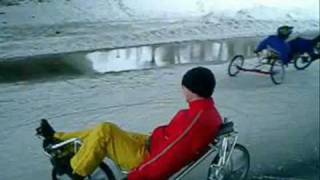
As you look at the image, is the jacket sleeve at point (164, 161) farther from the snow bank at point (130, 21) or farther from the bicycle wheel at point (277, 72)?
the snow bank at point (130, 21)

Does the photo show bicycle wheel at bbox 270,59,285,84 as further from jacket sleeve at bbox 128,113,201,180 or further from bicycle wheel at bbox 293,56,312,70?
jacket sleeve at bbox 128,113,201,180

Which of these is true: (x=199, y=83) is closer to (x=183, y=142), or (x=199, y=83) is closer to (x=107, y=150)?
(x=183, y=142)

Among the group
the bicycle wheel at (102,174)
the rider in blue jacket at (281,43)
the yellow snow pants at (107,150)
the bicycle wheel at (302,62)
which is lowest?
the bicycle wheel at (302,62)

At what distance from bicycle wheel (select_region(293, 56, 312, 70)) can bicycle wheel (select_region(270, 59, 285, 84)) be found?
590 mm

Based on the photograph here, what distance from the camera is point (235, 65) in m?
7.18

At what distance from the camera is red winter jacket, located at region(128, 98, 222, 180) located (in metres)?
3.08

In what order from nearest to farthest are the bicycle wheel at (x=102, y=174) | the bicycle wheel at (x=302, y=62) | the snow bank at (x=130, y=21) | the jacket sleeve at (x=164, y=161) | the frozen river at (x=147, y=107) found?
the jacket sleeve at (x=164, y=161), the bicycle wheel at (x=102, y=174), the frozen river at (x=147, y=107), the bicycle wheel at (x=302, y=62), the snow bank at (x=130, y=21)

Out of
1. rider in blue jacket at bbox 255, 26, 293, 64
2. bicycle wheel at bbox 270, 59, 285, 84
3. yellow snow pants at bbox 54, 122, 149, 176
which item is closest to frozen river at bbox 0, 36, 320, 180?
bicycle wheel at bbox 270, 59, 285, 84

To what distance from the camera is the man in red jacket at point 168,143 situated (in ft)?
10.1

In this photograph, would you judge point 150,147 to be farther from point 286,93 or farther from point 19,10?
point 19,10

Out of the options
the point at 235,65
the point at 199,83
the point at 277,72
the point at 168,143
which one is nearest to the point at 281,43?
the point at 277,72

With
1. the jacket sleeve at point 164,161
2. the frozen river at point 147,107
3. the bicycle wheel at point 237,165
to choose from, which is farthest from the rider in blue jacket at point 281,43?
the jacket sleeve at point 164,161

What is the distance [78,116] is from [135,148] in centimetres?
205

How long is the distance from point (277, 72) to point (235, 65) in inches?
22.1
